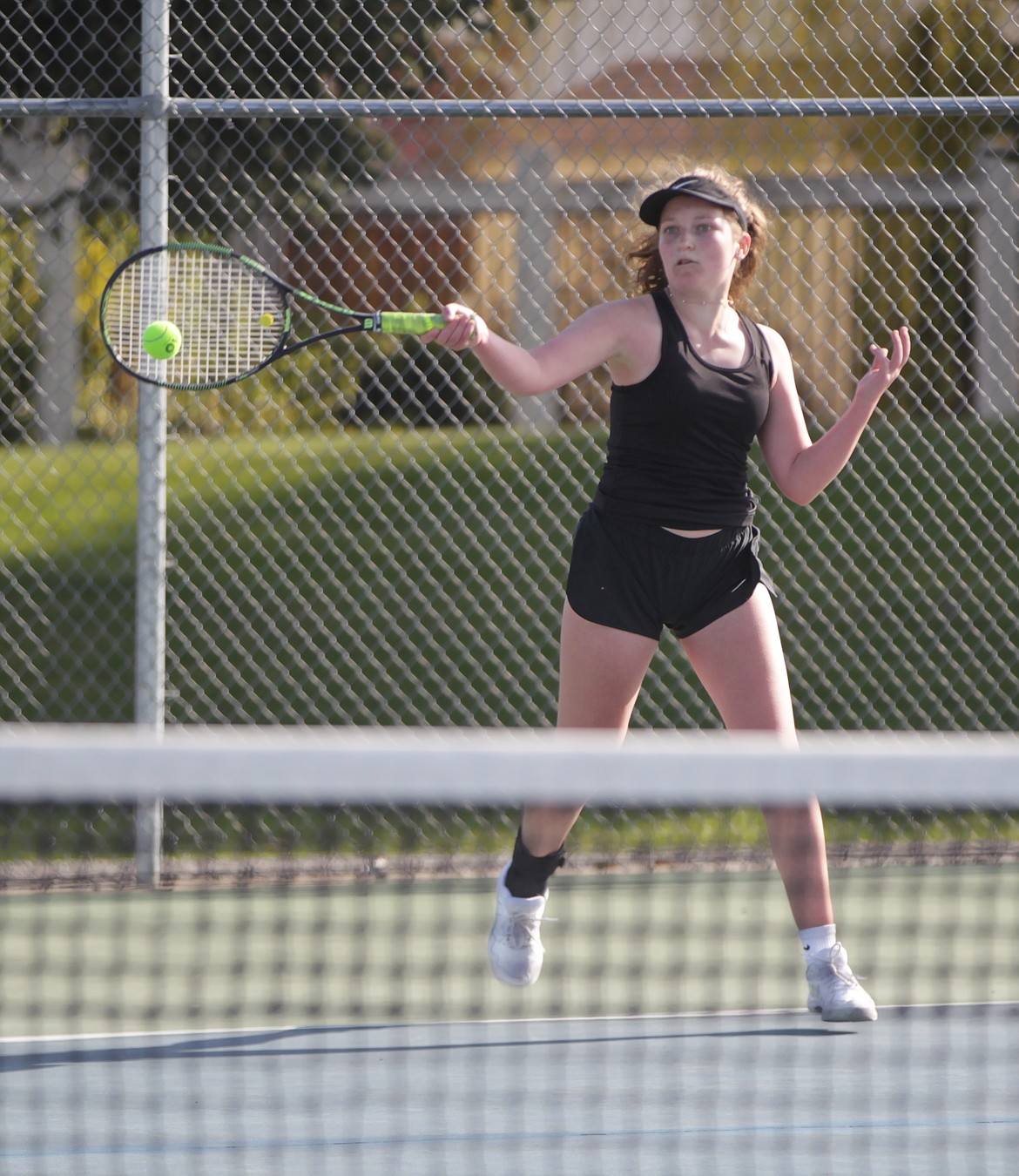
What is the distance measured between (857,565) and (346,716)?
2.42m

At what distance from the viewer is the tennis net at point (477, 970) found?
70.1 inches

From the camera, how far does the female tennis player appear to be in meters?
3.10

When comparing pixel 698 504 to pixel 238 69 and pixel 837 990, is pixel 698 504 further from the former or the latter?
pixel 238 69

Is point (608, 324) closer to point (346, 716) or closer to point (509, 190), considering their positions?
point (346, 716)

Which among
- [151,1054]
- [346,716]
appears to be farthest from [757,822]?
[151,1054]

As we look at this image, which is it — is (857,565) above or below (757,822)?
above

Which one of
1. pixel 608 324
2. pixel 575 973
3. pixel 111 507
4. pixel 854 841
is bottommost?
pixel 575 973

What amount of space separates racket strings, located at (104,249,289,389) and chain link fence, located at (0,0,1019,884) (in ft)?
2.63

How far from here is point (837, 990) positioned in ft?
10.2

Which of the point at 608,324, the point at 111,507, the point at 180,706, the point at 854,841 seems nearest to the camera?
the point at 608,324

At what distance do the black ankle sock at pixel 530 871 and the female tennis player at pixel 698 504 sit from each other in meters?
0.06

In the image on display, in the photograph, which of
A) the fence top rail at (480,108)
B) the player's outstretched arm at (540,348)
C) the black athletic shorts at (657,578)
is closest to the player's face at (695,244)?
the player's outstretched arm at (540,348)

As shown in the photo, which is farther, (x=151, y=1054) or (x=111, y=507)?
(x=111, y=507)

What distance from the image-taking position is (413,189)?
10.2 metres
